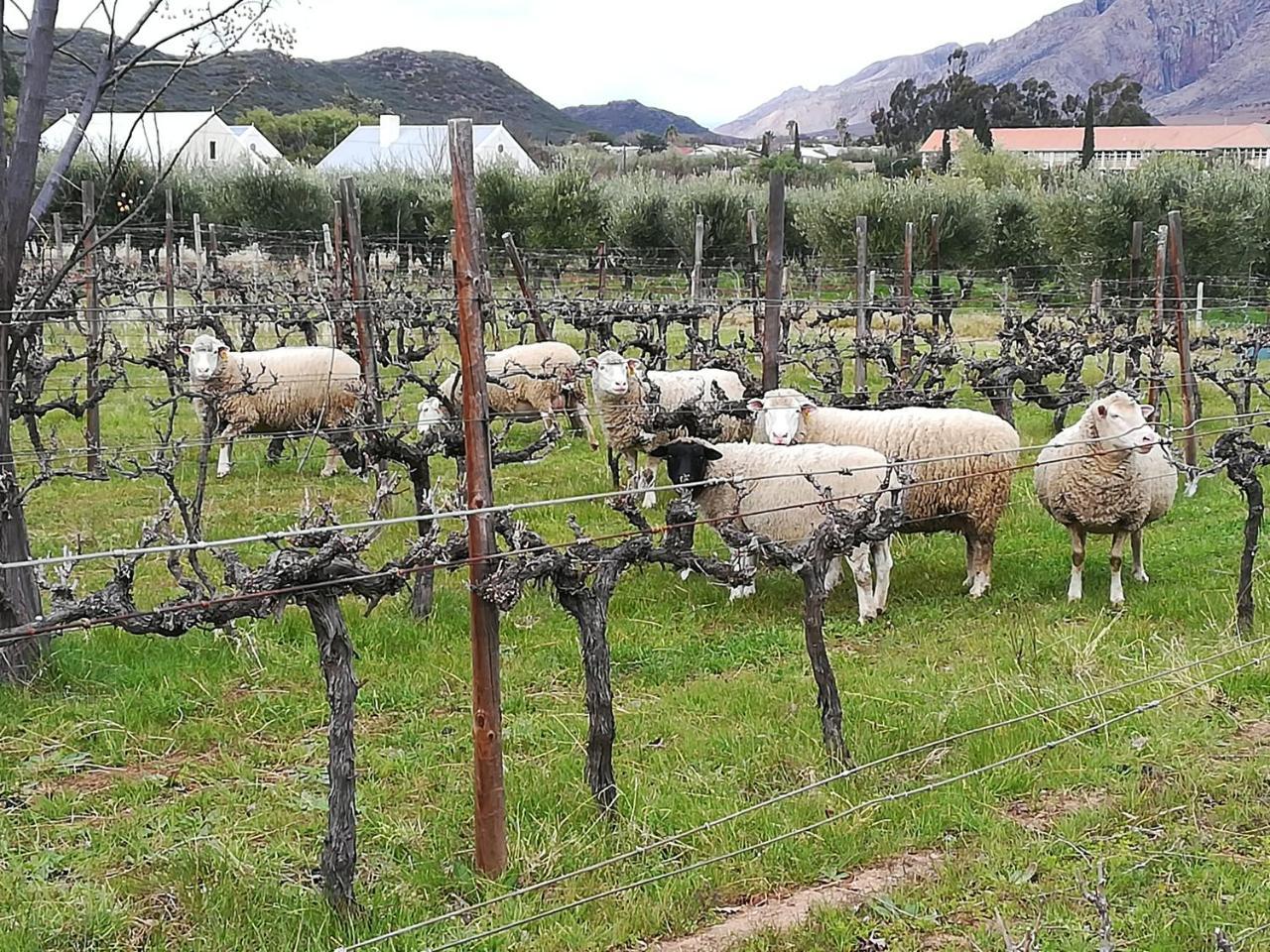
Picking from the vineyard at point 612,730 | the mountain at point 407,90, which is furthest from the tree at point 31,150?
the mountain at point 407,90

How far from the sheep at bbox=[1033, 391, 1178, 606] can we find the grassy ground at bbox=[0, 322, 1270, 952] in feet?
1.40

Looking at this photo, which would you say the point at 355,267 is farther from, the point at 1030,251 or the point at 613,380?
the point at 1030,251

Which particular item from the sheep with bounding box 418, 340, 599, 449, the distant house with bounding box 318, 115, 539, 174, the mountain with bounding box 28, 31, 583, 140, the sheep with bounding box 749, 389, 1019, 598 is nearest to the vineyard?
the sheep with bounding box 749, 389, 1019, 598

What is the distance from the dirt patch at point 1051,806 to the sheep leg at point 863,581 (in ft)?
8.52

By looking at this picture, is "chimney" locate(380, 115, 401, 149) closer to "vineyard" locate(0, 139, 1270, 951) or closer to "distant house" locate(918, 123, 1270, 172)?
"distant house" locate(918, 123, 1270, 172)

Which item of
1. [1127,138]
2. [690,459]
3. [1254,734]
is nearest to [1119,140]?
[1127,138]

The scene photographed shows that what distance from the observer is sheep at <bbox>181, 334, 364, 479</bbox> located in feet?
39.0

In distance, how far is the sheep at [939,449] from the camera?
26.7ft

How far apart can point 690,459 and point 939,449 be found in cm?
179

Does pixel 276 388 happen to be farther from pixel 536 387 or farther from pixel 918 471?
pixel 918 471

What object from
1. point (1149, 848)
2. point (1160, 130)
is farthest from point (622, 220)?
point (1160, 130)

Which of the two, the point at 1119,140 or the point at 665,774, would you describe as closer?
the point at 665,774

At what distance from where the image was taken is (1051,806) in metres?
4.90

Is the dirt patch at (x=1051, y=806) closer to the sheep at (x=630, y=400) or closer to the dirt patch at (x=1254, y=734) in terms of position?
the dirt patch at (x=1254, y=734)
